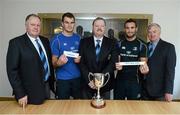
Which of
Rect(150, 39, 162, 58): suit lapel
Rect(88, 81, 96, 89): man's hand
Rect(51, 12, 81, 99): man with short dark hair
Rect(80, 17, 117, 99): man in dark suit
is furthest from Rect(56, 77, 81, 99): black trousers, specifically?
Rect(150, 39, 162, 58): suit lapel

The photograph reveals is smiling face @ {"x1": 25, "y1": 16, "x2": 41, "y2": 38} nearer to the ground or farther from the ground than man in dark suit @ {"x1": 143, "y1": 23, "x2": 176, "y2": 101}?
farther from the ground

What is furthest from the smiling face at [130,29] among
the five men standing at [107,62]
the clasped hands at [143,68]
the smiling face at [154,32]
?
the clasped hands at [143,68]

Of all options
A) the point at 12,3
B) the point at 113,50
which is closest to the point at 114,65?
the point at 113,50

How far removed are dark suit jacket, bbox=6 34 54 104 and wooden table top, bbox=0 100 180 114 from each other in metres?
0.12

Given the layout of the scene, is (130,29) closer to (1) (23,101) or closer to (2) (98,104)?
(2) (98,104)

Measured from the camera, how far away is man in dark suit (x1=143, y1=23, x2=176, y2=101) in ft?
8.85

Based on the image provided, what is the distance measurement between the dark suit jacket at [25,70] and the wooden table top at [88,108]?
0.12m

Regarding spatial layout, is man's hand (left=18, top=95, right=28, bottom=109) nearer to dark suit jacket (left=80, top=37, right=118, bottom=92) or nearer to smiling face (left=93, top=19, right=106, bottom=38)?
dark suit jacket (left=80, top=37, right=118, bottom=92)

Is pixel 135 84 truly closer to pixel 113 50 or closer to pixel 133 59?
pixel 133 59

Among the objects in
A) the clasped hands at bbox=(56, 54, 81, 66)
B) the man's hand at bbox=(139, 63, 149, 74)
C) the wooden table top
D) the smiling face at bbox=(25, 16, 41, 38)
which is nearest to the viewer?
the wooden table top

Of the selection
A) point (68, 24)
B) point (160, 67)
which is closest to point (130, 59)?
point (160, 67)

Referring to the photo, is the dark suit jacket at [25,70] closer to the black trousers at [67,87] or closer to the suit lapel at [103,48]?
the black trousers at [67,87]

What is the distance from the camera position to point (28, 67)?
223cm

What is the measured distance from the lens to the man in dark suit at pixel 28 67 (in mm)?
2154
